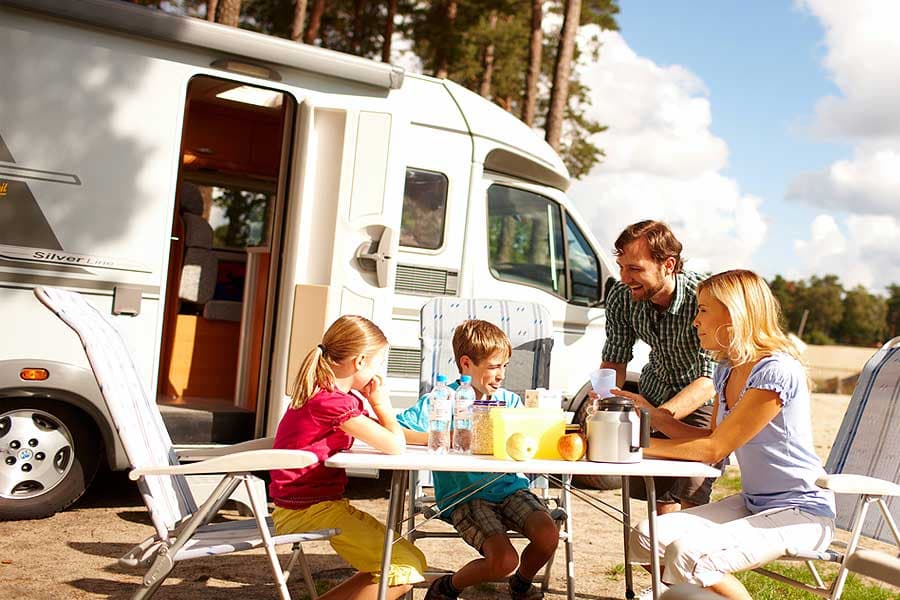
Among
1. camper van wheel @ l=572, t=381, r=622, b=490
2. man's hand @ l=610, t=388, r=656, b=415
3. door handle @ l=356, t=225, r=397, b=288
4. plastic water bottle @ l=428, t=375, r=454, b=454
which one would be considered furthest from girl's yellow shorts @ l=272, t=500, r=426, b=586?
camper van wheel @ l=572, t=381, r=622, b=490

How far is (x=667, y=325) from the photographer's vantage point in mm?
4152

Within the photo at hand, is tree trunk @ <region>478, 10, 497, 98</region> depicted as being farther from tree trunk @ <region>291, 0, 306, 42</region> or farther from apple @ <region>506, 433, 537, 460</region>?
apple @ <region>506, 433, 537, 460</region>

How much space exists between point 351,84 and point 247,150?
81.8 inches

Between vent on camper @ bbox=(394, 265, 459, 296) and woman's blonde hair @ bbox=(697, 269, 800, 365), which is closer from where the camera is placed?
woman's blonde hair @ bbox=(697, 269, 800, 365)

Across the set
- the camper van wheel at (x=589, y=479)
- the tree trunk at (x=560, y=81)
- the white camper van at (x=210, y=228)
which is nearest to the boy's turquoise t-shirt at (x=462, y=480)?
the white camper van at (x=210, y=228)

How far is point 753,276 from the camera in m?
3.14

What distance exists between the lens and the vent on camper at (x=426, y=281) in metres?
5.94

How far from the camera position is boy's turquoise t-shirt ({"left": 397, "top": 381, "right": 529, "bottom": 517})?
3611mm

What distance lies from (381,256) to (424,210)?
643 mm

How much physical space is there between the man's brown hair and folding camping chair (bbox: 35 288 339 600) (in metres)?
1.79

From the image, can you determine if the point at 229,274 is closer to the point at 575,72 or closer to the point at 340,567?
the point at 340,567

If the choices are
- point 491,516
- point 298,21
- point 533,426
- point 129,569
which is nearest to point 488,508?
point 491,516

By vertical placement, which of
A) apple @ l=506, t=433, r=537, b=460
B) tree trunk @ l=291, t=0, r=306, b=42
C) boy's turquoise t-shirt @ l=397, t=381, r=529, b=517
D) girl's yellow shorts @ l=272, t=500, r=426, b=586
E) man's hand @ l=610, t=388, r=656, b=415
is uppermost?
tree trunk @ l=291, t=0, r=306, b=42

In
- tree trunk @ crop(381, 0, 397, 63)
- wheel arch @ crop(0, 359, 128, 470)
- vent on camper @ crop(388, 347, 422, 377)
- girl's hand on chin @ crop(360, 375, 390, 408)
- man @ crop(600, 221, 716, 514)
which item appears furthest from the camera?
tree trunk @ crop(381, 0, 397, 63)
